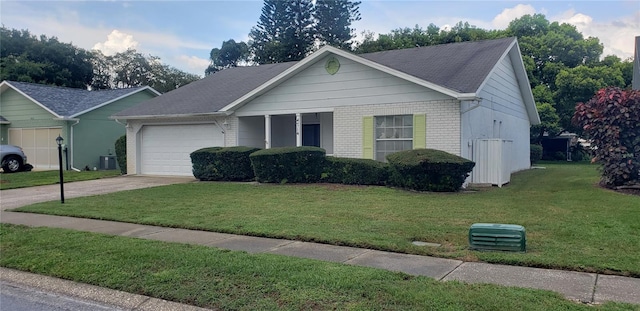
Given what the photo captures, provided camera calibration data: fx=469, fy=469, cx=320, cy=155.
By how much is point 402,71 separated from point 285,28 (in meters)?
35.5

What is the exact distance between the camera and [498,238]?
20.4ft

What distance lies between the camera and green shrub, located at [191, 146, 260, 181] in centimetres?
1605

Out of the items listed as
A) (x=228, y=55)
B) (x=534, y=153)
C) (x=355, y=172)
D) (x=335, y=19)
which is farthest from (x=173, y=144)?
(x=228, y=55)

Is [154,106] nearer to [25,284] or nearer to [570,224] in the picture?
[25,284]

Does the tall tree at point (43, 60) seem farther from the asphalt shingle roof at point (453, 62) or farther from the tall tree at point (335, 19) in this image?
the asphalt shingle roof at point (453, 62)

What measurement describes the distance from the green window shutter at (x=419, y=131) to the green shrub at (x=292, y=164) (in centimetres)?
285

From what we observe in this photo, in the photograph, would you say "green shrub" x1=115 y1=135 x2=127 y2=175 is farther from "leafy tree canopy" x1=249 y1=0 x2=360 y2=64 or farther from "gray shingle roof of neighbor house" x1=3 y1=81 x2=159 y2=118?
"leafy tree canopy" x1=249 y1=0 x2=360 y2=64

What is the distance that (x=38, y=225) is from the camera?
28.5 feet

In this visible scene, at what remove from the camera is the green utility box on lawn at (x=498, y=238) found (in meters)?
6.11

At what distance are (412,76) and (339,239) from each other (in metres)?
7.95

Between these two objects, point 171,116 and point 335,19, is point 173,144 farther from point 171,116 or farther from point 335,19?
point 335,19

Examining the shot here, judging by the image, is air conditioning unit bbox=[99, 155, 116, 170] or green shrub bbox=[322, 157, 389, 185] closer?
green shrub bbox=[322, 157, 389, 185]

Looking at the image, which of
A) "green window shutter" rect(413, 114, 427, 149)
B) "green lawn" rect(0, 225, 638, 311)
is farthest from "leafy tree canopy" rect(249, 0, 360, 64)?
"green lawn" rect(0, 225, 638, 311)

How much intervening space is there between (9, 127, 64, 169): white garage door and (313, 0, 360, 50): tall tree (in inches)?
1145
